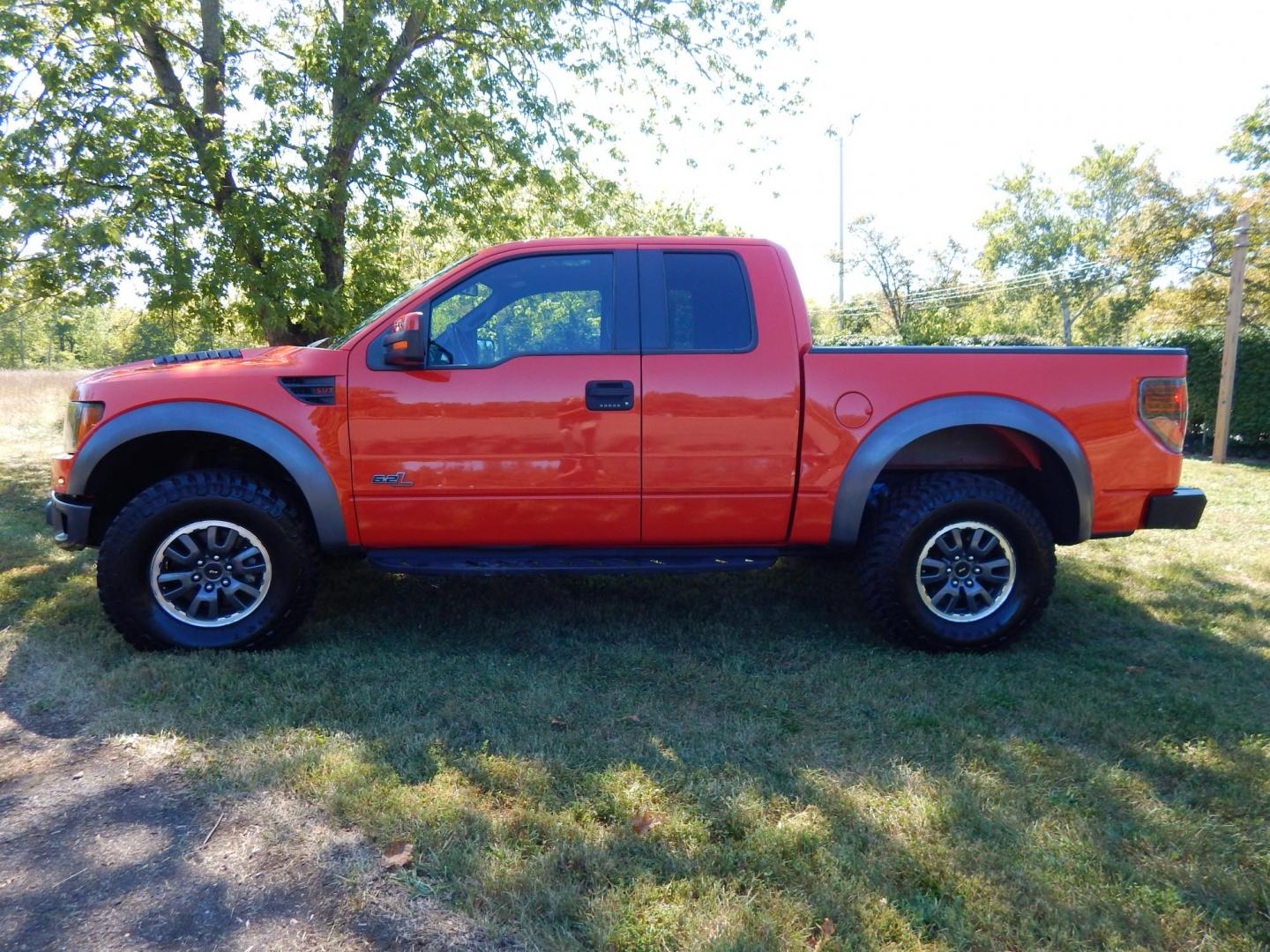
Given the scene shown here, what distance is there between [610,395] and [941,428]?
1615 mm

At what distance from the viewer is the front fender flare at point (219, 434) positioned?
12.9 ft

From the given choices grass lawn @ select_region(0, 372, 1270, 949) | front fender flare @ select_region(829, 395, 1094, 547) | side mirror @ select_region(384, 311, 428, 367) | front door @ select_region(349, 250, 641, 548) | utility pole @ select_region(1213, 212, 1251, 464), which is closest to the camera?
grass lawn @ select_region(0, 372, 1270, 949)

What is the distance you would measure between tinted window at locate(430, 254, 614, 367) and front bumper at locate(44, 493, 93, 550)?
189cm

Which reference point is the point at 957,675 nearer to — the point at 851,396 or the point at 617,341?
the point at 851,396

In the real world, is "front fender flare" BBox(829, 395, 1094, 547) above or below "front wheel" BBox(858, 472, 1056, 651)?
above

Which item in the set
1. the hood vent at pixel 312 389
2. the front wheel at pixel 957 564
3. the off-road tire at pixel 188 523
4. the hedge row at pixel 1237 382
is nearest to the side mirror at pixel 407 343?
the hood vent at pixel 312 389

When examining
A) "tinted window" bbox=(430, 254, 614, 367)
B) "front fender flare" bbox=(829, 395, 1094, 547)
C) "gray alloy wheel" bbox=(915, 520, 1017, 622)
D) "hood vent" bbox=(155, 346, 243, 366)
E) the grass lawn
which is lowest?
the grass lawn

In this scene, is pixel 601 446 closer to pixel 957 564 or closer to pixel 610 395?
pixel 610 395

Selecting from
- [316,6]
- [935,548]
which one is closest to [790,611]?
[935,548]

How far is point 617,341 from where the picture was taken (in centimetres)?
406

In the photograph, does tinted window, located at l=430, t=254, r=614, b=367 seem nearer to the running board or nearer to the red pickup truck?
the red pickup truck

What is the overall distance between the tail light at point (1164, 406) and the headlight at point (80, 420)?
5.01 meters

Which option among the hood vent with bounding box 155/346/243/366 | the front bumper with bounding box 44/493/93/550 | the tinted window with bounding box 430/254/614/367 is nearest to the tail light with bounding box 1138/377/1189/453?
the tinted window with bounding box 430/254/614/367

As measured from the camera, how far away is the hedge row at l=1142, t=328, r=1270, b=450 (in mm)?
11945
